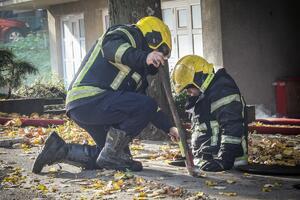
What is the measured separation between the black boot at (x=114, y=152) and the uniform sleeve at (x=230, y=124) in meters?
0.98

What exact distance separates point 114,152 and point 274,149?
97.9 inches

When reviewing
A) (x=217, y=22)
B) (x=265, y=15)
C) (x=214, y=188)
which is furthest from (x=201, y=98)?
(x=265, y=15)

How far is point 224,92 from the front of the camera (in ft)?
25.0

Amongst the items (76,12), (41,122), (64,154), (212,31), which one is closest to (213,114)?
(64,154)

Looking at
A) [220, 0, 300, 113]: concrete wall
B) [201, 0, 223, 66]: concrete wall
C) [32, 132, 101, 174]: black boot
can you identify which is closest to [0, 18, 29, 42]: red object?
[220, 0, 300, 113]: concrete wall

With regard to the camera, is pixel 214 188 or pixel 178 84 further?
pixel 178 84

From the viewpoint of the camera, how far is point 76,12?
72.6ft

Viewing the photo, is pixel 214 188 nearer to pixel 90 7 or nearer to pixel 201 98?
pixel 201 98

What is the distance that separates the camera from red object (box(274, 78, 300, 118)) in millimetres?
15375

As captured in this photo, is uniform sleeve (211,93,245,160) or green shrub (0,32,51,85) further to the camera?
green shrub (0,32,51,85)

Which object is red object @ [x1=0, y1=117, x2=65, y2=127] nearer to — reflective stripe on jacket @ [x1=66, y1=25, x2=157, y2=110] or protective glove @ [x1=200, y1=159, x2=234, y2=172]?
reflective stripe on jacket @ [x1=66, y1=25, x2=157, y2=110]

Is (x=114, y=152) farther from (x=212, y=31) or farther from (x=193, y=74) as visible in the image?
(x=212, y=31)

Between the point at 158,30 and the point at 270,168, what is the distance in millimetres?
1837

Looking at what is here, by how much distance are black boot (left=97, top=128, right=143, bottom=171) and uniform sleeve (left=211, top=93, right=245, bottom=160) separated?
98 centimetres
